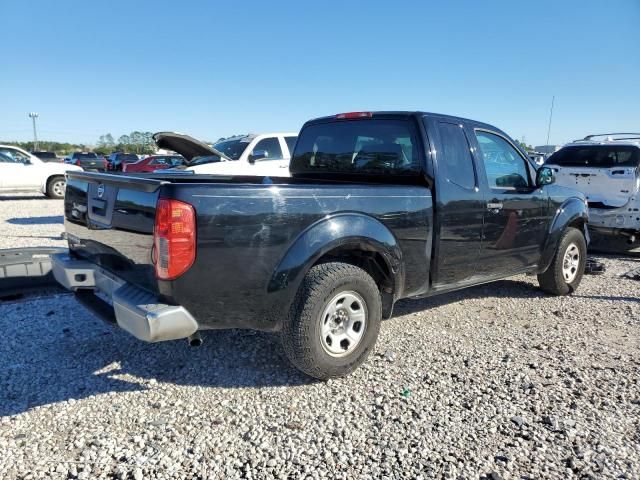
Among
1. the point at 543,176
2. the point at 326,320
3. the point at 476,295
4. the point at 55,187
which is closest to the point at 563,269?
the point at 476,295

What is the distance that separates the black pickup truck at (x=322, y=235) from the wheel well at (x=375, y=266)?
0.01m

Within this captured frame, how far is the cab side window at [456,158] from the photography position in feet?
13.1

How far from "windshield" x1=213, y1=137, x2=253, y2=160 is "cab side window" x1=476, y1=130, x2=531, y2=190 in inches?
246

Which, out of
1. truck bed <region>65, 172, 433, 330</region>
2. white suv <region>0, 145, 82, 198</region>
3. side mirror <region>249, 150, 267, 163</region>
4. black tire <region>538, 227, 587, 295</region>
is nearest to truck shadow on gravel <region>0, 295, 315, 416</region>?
truck bed <region>65, 172, 433, 330</region>

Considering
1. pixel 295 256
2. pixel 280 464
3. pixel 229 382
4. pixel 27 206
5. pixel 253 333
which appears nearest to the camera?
pixel 280 464

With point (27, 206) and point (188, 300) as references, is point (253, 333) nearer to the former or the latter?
point (188, 300)

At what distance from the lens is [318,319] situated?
124 inches

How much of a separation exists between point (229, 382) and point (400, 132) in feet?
7.93

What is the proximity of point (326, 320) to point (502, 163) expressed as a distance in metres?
2.50

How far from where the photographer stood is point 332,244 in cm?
315

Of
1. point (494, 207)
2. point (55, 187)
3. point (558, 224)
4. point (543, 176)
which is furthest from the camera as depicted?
point (55, 187)

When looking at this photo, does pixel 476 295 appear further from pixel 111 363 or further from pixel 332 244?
pixel 111 363

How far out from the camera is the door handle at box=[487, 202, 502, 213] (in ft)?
14.0

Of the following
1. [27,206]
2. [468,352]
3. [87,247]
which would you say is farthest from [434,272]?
[27,206]
